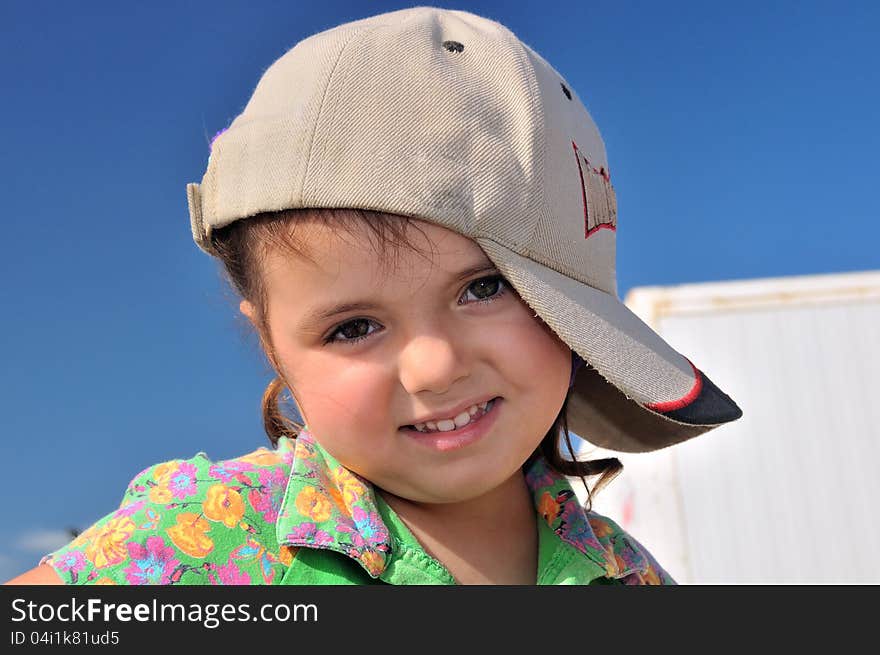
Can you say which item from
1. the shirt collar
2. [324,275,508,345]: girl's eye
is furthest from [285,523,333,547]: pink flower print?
[324,275,508,345]: girl's eye

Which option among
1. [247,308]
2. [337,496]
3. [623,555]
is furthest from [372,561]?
[623,555]

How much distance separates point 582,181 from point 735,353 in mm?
6776

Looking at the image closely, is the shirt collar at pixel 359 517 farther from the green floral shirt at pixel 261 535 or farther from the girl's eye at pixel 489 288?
the girl's eye at pixel 489 288

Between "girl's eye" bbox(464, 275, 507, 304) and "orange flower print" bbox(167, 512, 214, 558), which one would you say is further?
"girl's eye" bbox(464, 275, 507, 304)

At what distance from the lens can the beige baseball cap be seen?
158 cm

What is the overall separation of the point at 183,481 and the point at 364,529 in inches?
13.9

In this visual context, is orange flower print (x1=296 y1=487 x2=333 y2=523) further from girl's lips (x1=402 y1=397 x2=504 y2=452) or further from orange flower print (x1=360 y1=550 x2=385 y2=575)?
girl's lips (x1=402 y1=397 x2=504 y2=452)

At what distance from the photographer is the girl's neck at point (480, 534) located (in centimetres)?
180

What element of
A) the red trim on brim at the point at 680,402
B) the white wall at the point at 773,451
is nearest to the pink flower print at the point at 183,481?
the red trim on brim at the point at 680,402

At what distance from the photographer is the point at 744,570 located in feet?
24.3
